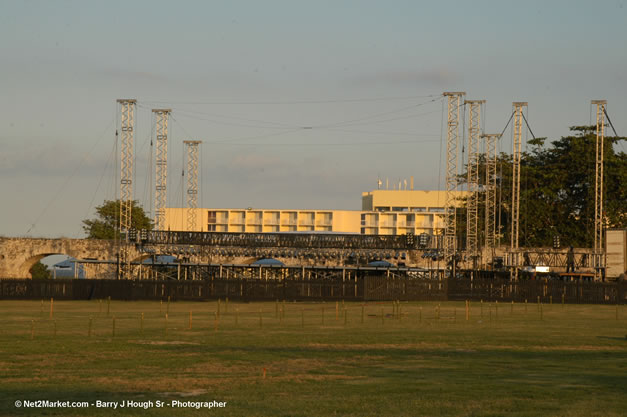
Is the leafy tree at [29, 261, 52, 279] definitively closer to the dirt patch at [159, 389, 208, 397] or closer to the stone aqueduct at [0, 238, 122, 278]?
the stone aqueduct at [0, 238, 122, 278]

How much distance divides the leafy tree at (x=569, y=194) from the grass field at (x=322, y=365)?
55488 millimetres

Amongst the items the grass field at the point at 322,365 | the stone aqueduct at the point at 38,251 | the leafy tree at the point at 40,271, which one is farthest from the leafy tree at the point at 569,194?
the leafy tree at the point at 40,271

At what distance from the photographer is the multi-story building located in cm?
18475

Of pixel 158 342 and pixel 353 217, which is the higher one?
pixel 353 217

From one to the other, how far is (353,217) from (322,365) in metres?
163

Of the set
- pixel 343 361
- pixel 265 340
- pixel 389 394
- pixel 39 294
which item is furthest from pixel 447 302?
pixel 389 394

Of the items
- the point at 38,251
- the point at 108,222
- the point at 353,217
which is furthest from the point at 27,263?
the point at 353,217

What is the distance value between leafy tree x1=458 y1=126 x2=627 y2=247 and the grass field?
55.5 meters

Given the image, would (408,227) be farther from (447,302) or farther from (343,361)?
(343,361)

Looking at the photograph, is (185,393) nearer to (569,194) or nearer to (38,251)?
(38,251)

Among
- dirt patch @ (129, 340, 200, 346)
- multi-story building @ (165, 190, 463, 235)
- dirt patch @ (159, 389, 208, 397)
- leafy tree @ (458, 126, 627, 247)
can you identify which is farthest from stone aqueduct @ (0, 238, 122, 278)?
multi-story building @ (165, 190, 463, 235)

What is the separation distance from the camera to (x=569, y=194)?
104688mm

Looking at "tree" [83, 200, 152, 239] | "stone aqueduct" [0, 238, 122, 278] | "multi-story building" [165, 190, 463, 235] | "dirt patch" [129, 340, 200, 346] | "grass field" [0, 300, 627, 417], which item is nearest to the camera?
"grass field" [0, 300, 627, 417]

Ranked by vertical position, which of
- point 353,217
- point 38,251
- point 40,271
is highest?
point 353,217
